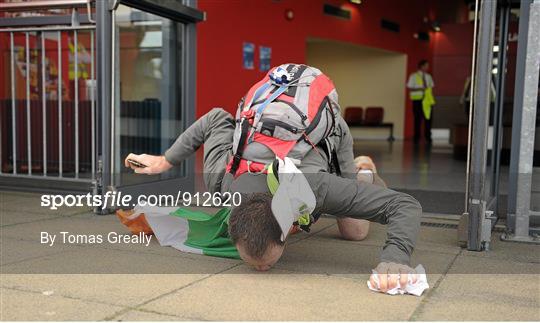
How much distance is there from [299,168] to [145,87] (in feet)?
8.97

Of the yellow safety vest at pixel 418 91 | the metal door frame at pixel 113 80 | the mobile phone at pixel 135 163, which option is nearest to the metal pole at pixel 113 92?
the metal door frame at pixel 113 80

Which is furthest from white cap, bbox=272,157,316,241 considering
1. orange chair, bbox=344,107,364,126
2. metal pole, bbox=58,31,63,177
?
orange chair, bbox=344,107,364,126

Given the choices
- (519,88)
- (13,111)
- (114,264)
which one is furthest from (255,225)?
(13,111)

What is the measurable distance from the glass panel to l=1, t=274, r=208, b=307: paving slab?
6.69 feet

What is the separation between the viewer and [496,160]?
4340 millimetres

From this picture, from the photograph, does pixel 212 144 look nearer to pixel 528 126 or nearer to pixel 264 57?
pixel 528 126

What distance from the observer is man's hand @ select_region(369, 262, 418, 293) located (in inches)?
92.8

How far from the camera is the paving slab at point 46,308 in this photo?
2.04m

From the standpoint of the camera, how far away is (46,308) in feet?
6.99

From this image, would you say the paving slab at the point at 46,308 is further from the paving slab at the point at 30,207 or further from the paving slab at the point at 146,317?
the paving slab at the point at 30,207

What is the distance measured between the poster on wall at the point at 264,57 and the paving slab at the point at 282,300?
7.67 m

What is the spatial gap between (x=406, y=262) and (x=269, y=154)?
766 millimetres

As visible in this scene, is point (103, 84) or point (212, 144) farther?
point (103, 84)

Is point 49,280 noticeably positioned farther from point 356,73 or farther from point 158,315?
point 356,73
